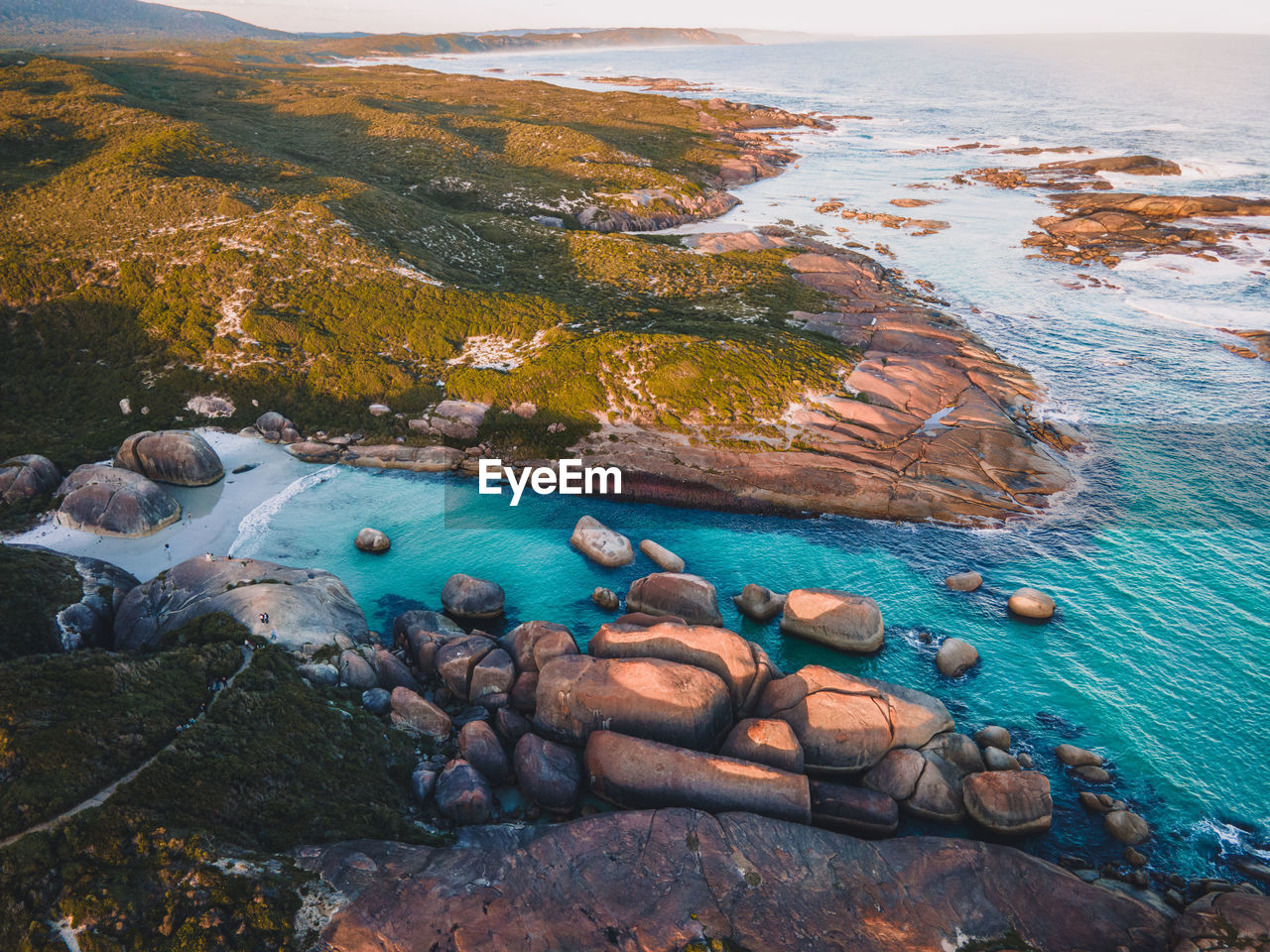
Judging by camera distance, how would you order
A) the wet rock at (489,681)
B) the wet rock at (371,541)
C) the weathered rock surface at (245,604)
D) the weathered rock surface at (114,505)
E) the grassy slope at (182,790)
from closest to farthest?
1. the grassy slope at (182,790)
2. the weathered rock surface at (245,604)
3. the wet rock at (489,681)
4. the weathered rock surface at (114,505)
5. the wet rock at (371,541)

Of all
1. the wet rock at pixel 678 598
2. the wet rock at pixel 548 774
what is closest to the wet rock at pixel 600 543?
the wet rock at pixel 678 598

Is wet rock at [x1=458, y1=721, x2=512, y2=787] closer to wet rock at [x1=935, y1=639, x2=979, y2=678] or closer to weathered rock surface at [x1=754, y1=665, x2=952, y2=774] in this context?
weathered rock surface at [x1=754, y1=665, x2=952, y2=774]

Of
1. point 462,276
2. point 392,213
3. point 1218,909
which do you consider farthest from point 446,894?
point 392,213

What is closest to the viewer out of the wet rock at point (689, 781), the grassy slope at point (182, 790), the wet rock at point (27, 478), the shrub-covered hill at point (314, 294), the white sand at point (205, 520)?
the grassy slope at point (182, 790)

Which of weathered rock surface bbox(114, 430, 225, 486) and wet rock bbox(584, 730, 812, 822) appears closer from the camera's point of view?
wet rock bbox(584, 730, 812, 822)

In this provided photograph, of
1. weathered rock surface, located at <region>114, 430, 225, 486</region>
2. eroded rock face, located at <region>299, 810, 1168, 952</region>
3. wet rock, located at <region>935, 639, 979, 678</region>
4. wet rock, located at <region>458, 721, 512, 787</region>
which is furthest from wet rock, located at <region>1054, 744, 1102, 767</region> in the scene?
weathered rock surface, located at <region>114, 430, 225, 486</region>

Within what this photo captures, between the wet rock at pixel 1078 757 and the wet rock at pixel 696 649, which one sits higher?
the wet rock at pixel 696 649

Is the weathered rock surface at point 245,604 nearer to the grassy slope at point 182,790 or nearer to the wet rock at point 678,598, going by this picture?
the grassy slope at point 182,790

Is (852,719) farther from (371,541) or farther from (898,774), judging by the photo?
(371,541)
